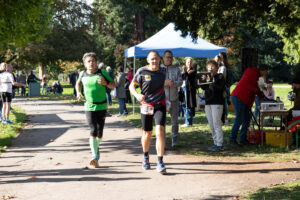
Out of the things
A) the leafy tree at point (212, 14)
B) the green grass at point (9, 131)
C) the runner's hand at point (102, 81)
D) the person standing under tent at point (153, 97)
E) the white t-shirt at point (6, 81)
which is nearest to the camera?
the person standing under tent at point (153, 97)

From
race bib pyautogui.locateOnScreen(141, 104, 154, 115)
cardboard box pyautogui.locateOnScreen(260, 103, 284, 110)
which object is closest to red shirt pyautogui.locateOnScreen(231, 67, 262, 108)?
cardboard box pyautogui.locateOnScreen(260, 103, 284, 110)

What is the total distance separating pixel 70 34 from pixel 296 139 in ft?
125

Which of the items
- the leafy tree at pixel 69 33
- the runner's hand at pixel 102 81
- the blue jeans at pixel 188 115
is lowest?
the blue jeans at pixel 188 115

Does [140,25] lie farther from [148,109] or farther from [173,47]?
[148,109]

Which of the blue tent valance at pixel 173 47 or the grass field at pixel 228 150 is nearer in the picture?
the grass field at pixel 228 150

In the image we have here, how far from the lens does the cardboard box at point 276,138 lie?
364 inches

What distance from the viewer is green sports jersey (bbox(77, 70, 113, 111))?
24.0 feet

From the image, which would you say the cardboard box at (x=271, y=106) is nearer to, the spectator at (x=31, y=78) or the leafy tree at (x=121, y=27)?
the spectator at (x=31, y=78)

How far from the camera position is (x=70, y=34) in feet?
147

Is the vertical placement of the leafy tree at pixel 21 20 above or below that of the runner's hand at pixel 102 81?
above

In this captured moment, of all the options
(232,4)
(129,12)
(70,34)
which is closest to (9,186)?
(232,4)

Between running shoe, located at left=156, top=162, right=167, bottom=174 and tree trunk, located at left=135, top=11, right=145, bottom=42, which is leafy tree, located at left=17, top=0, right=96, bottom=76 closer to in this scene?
tree trunk, located at left=135, top=11, right=145, bottom=42

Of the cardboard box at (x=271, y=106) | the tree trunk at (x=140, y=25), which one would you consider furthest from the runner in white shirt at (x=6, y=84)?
the tree trunk at (x=140, y=25)

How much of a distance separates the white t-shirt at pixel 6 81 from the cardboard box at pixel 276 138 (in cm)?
790
